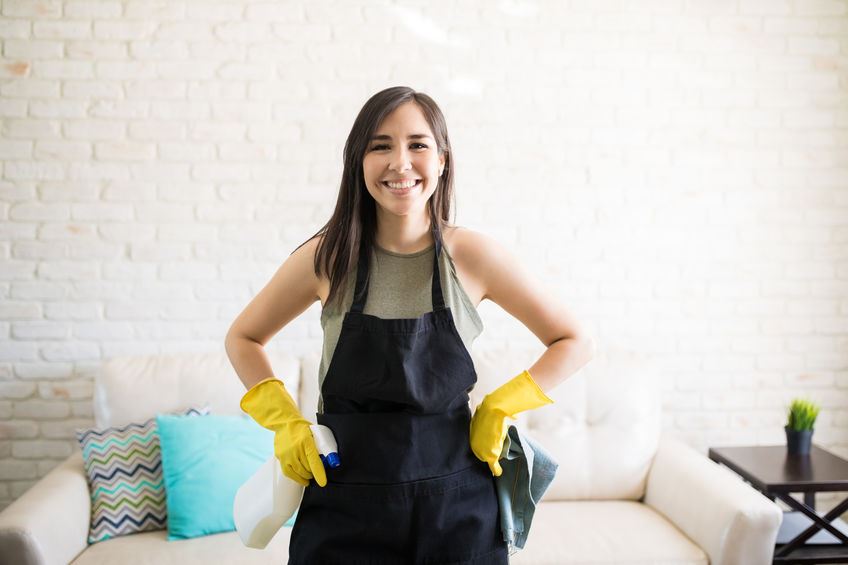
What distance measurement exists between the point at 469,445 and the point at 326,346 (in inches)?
13.3

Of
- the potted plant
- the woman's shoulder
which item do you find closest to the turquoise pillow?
the woman's shoulder

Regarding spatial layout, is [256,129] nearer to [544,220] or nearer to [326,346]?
[544,220]

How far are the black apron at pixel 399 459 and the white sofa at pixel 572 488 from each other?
0.85 m

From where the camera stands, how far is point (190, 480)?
2.33 meters

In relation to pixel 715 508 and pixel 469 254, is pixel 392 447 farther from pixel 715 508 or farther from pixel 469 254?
pixel 715 508

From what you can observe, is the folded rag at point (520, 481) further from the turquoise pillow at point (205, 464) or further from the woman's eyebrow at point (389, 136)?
the turquoise pillow at point (205, 464)

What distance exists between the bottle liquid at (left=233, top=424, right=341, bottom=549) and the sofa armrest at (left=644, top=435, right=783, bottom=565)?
52.2 inches

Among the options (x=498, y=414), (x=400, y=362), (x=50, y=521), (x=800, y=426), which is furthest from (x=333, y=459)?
(x=800, y=426)

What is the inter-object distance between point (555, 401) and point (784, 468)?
78cm

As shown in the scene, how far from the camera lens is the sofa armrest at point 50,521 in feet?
6.56

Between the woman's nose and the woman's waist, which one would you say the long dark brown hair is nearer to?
the woman's nose

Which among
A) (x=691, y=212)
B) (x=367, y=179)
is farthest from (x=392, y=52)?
(x=367, y=179)

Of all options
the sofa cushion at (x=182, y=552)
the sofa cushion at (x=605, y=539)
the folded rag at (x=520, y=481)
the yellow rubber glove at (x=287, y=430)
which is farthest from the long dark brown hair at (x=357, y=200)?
the sofa cushion at (x=605, y=539)

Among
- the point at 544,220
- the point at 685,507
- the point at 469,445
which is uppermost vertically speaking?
the point at 544,220
